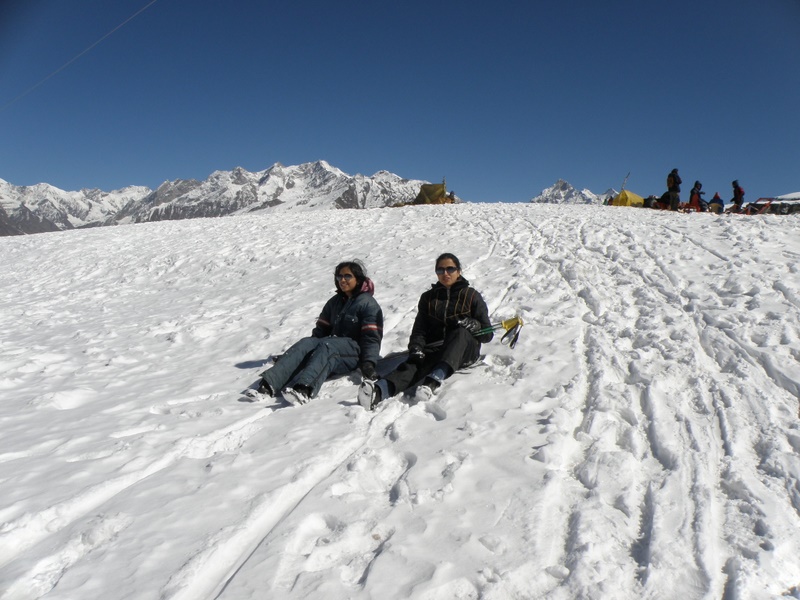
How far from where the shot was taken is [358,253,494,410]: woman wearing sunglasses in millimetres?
4691

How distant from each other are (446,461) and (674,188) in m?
21.3

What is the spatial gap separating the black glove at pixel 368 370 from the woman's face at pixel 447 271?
4.09 feet

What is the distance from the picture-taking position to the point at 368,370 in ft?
17.3

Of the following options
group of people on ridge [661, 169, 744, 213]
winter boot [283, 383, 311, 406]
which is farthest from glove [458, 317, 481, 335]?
group of people on ridge [661, 169, 744, 213]

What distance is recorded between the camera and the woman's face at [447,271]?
5426 millimetres

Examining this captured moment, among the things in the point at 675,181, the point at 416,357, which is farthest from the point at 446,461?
the point at 675,181

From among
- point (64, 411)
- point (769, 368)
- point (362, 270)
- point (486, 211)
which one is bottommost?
point (64, 411)

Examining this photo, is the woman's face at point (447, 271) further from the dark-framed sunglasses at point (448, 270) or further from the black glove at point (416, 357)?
the black glove at point (416, 357)

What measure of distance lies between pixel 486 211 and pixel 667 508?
17557 millimetres

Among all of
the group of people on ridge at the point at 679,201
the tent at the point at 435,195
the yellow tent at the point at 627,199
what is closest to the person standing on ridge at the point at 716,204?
the group of people on ridge at the point at 679,201

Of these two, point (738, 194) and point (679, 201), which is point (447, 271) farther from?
point (738, 194)

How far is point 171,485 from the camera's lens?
11.1 feet

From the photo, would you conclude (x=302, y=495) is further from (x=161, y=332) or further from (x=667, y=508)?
(x=161, y=332)

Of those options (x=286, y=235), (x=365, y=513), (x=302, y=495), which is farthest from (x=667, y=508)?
(x=286, y=235)
